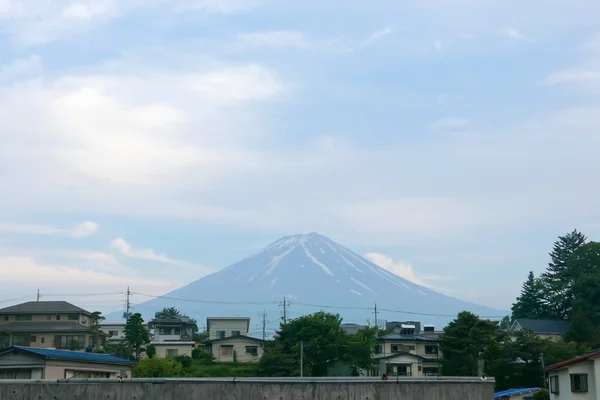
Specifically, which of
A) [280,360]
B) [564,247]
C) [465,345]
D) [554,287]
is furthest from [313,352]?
[564,247]

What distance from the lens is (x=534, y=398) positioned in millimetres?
38594

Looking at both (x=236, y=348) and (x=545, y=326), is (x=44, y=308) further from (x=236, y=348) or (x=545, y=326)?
(x=545, y=326)

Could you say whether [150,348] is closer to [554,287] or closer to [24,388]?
[554,287]

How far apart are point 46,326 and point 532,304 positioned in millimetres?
50672

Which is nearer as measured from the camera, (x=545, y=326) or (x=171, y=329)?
(x=545, y=326)

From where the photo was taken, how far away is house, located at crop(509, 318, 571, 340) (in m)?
68.3

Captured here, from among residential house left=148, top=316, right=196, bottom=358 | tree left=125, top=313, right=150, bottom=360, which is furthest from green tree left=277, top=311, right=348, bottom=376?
residential house left=148, top=316, right=196, bottom=358

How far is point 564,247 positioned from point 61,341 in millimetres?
57915

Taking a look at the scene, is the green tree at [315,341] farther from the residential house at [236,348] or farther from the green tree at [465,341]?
the residential house at [236,348]

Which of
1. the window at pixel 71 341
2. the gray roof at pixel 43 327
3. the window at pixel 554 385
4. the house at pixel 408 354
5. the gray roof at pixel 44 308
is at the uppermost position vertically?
the gray roof at pixel 44 308

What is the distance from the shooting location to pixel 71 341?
196ft

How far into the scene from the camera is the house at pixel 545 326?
6835 centimetres

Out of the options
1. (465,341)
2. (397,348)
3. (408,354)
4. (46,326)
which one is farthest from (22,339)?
(465,341)

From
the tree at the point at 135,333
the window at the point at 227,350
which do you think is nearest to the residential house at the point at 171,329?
the window at the point at 227,350
